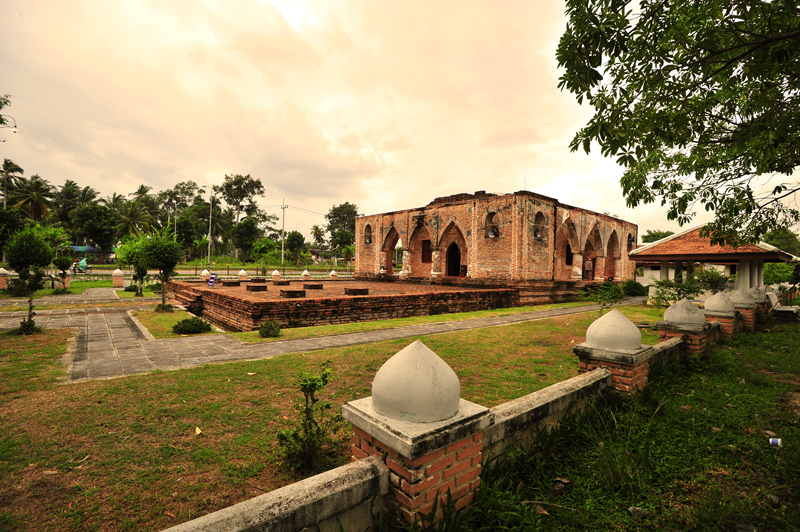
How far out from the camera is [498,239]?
17141mm

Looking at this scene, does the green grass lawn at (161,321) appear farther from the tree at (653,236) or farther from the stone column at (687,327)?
the tree at (653,236)

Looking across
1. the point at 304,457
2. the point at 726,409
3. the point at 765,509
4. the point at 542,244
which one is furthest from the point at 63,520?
the point at 542,244

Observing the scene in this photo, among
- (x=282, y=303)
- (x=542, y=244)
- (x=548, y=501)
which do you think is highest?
(x=542, y=244)

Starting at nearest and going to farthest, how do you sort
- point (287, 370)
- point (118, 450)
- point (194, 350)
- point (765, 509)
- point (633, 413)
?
point (765, 509) < point (118, 450) < point (633, 413) < point (287, 370) < point (194, 350)

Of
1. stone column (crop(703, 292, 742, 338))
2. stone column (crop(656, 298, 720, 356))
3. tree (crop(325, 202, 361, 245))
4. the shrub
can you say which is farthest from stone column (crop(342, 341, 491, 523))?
tree (crop(325, 202, 361, 245))

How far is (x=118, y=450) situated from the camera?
8.84 feet

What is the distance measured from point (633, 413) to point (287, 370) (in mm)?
4094

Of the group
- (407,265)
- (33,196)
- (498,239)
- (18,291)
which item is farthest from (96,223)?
(498,239)

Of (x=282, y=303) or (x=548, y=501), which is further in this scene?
(x=282, y=303)

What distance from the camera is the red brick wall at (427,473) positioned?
5.87ft

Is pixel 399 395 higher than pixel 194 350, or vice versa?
pixel 399 395

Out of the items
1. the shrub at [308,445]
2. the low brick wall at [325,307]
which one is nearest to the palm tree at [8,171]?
the low brick wall at [325,307]

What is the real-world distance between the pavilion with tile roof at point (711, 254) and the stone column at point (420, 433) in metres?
13.7

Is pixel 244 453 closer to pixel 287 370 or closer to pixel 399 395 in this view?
pixel 399 395
